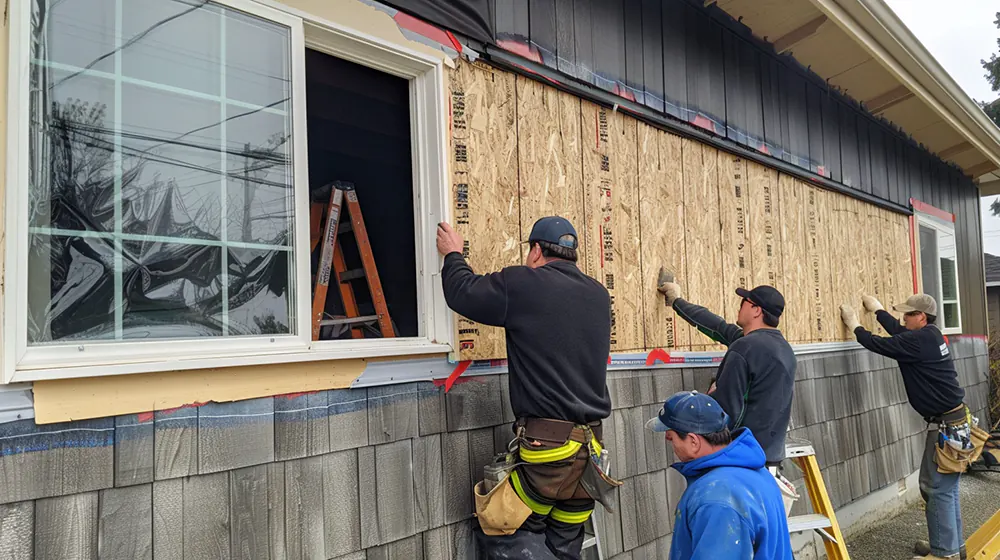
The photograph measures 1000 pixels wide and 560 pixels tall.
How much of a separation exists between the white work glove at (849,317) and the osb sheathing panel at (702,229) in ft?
7.75

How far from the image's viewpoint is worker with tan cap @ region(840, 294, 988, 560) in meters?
5.07

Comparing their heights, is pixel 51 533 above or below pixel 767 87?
below

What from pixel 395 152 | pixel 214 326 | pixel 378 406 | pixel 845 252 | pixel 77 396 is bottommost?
pixel 378 406

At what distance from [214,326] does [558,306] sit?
1275 millimetres

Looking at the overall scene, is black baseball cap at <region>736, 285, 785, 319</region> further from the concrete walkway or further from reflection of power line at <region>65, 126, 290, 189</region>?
the concrete walkway

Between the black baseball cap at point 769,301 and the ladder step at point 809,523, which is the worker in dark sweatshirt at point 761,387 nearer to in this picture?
the black baseball cap at point 769,301

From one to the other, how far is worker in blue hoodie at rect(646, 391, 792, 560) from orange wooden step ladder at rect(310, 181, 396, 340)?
5.33ft

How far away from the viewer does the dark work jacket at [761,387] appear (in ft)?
11.5

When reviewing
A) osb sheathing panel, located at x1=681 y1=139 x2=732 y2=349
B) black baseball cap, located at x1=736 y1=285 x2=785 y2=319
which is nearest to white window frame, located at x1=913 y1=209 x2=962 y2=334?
osb sheathing panel, located at x1=681 y1=139 x2=732 y2=349

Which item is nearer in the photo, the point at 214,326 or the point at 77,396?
the point at 77,396

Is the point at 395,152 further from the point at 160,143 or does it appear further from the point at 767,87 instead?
the point at 767,87

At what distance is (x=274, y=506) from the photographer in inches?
85.3

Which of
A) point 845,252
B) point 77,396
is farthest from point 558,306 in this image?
point 845,252

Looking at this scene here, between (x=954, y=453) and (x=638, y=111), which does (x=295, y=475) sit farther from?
(x=954, y=453)
